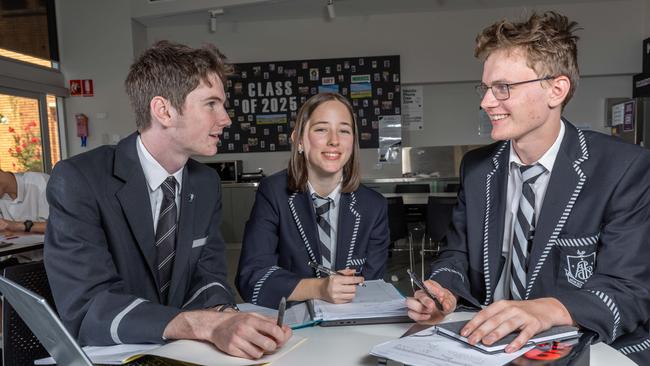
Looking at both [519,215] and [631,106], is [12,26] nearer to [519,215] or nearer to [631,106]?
[519,215]

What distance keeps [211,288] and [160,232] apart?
0.23 m

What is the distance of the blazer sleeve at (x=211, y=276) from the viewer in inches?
55.0

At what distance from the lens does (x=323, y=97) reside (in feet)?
6.15

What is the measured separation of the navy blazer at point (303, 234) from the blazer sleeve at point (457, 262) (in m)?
0.36

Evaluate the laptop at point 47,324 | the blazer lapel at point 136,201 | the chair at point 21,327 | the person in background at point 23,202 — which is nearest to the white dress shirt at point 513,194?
the blazer lapel at point 136,201

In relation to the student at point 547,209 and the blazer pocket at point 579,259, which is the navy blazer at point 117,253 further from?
the blazer pocket at point 579,259

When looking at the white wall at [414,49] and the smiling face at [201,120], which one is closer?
the smiling face at [201,120]

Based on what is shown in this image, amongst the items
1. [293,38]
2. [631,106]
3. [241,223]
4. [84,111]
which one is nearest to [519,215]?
[631,106]

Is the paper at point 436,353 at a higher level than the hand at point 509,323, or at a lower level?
lower

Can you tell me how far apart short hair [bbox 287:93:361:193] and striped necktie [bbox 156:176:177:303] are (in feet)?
1.77

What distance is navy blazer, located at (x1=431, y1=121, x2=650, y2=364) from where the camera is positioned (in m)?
1.11

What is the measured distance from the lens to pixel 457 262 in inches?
57.6

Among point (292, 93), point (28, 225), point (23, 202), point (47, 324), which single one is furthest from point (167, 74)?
point (292, 93)

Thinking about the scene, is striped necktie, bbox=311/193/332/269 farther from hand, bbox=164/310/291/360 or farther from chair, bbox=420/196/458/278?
chair, bbox=420/196/458/278
